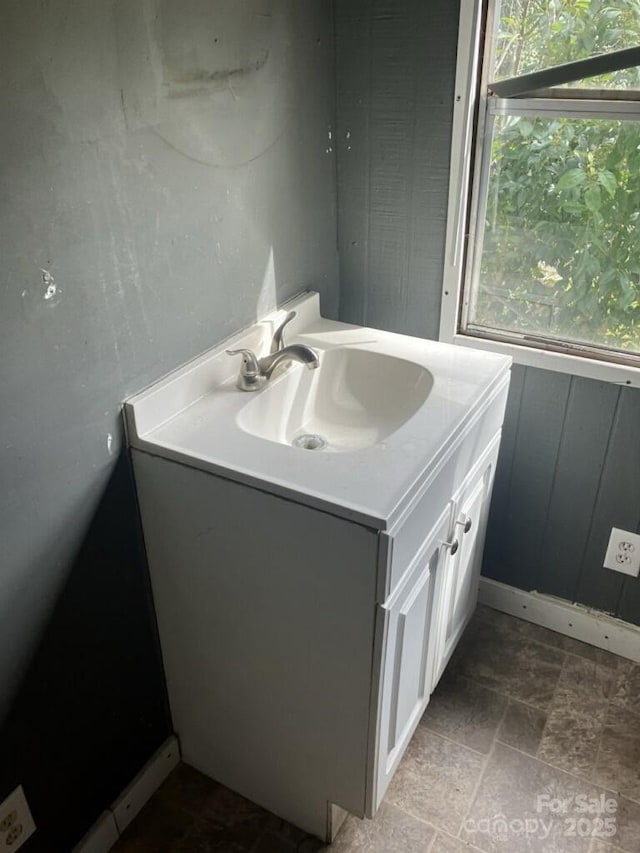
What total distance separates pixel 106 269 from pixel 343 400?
654mm

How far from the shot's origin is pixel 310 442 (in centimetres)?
155

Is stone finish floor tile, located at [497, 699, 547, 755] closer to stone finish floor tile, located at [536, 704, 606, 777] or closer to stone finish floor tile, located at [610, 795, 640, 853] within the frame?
stone finish floor tile, located at [536, 704, 606, 777]

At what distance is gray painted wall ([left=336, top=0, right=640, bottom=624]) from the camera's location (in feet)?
5.36

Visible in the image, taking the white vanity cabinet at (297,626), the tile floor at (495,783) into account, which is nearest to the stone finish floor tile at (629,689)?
the tile floor at (495,783)

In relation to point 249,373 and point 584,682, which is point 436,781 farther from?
point 249,373

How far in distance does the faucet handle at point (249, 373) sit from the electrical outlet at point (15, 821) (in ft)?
2.76

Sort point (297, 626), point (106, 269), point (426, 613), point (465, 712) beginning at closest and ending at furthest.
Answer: point (106, 269), point (297, 626), point (426, 613), point (465, 712)

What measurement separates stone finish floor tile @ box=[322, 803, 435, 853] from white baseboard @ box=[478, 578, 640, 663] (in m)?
0.69

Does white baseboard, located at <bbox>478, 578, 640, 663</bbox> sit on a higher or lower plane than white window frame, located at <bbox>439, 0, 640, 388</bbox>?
lower

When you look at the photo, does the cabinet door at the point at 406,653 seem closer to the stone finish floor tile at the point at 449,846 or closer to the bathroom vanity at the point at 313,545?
the bathroom vanity at the point at 313,545

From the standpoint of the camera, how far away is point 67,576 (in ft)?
4.20

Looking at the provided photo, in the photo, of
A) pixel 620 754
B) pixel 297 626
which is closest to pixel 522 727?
pixel 620 754

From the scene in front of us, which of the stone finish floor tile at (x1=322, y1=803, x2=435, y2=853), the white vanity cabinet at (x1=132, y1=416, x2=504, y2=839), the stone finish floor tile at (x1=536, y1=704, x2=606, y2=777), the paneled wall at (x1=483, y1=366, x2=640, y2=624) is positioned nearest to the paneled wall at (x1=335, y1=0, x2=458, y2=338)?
the paneled wall at (x1=483, y1=366, x2=640, y2=624)

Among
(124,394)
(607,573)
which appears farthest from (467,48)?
(607,573)
